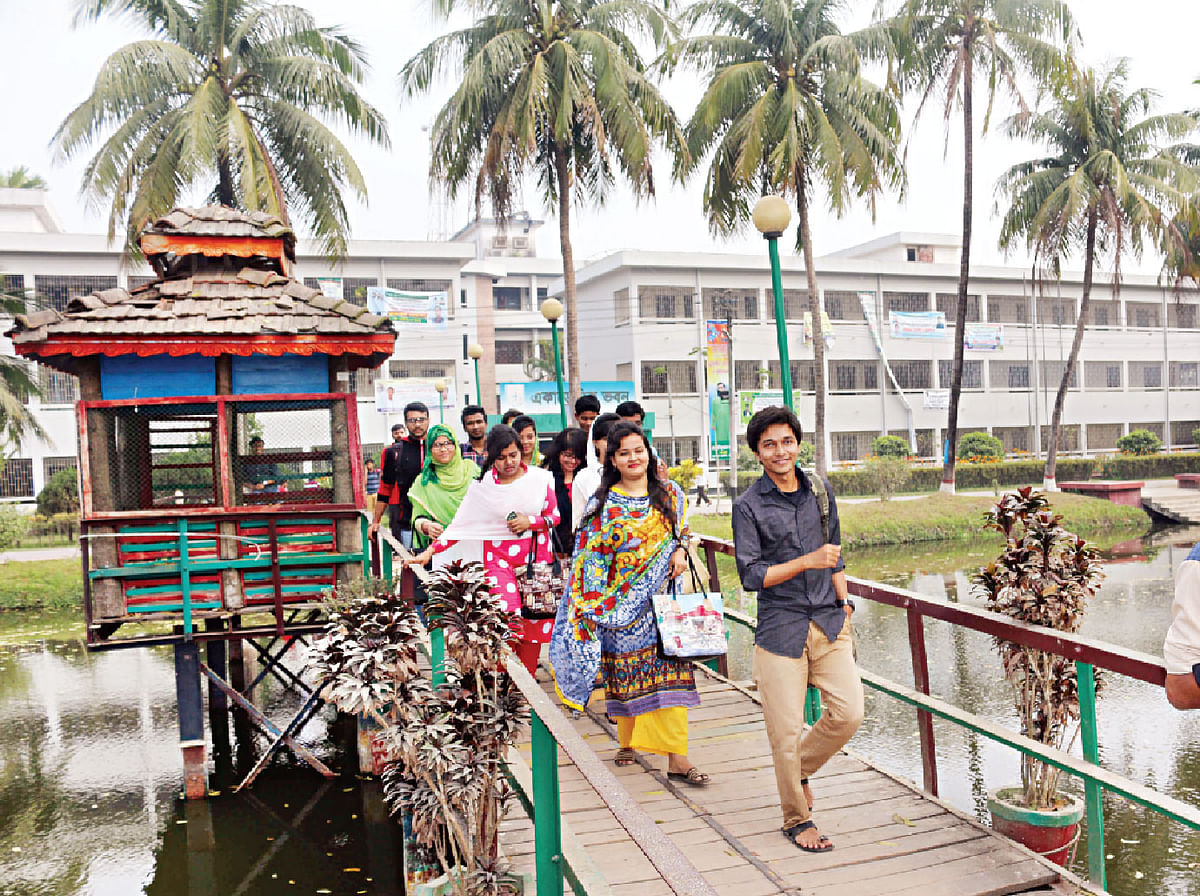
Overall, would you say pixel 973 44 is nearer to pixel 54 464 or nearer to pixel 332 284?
pixel 332 284

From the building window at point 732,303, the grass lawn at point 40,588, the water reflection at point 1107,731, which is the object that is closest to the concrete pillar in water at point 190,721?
the water reflection at point 1107,731

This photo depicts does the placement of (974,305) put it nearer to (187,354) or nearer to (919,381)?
(919,381)

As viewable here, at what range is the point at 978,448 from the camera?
36.7m

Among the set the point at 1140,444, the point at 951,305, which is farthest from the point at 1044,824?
the point at 951,305

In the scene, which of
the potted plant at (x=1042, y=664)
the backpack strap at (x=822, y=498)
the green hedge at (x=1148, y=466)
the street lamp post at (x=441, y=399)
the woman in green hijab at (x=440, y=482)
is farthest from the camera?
the green hedge at (x=1148, y=466)

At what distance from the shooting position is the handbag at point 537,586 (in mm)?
5648

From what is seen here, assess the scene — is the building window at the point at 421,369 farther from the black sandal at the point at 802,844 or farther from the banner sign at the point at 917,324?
the black sandal at the point at 802,844

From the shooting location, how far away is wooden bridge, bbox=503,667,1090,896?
137 inches

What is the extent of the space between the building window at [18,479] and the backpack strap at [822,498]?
34242 mm

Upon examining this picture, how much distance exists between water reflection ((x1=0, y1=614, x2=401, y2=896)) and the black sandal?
10.3 feet

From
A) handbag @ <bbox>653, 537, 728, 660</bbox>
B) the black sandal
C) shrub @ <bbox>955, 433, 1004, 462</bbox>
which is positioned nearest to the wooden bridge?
the black sandal

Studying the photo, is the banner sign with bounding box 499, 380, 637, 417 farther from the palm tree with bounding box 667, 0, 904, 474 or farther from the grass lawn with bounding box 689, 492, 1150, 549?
the palm tree with bounding box 667, 0, 904, 474

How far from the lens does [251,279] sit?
831 cm

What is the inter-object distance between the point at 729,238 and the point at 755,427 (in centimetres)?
1802
